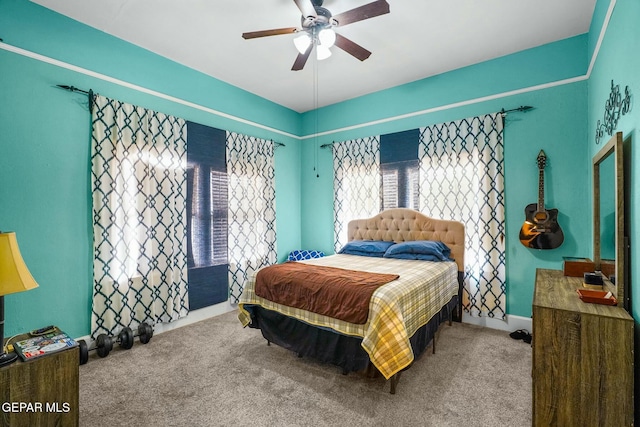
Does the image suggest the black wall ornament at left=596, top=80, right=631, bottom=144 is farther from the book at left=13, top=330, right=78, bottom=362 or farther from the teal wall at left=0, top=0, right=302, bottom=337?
the teal wall at left=0, top=0, right=302, bottom=337

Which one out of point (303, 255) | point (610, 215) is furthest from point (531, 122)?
point (303, 255)

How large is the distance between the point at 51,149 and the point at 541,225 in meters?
4.82

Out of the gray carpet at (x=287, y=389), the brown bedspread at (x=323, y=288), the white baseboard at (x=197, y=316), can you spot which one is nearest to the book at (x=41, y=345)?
the gray carpet at (x=287, y=389)

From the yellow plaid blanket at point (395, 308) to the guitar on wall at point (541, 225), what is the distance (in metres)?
0.88

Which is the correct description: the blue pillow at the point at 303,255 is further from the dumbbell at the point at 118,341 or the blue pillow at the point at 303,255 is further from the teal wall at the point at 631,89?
the teal wall at the point at 631,89

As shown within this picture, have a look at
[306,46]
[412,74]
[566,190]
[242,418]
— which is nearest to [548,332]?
[242,418]

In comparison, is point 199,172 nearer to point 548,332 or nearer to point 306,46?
point 306,46

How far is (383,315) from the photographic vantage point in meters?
2.13

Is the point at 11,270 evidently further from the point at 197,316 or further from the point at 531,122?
the point at 531,122

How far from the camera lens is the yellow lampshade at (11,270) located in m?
1.51

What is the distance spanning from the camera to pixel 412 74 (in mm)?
3953

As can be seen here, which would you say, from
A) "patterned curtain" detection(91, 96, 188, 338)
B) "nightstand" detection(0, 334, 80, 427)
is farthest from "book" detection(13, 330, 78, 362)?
"patterned curtain" detection(91, 96, 188, 338)

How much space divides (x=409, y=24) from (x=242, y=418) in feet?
11.7

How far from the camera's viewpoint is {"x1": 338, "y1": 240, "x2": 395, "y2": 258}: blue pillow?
391 centimetres
